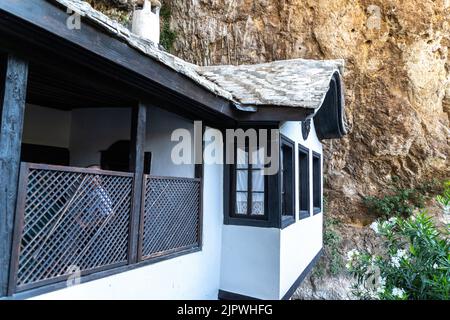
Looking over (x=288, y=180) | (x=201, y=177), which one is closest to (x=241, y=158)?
(x=201, y=177)

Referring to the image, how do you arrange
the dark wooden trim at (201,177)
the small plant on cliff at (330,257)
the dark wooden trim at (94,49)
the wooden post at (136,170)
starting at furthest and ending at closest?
1. the small plant on cliff at (330,257)
2. the dark wooden trim at (201,177)
3. the wooden post at (136,170)
4. the dark wooden trim at (94,49)

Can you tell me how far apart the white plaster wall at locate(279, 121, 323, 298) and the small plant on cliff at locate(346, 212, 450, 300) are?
178cm

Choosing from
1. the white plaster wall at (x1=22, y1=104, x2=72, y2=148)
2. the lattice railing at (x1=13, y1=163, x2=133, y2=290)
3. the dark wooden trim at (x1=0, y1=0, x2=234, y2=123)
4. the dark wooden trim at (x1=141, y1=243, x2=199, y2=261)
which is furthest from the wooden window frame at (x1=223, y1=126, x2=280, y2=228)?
the white plaster wall at (x1=22, y1=104, x2=72, y2=148)

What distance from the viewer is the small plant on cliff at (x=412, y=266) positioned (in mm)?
2289

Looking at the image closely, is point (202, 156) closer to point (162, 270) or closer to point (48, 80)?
point (162, 270)

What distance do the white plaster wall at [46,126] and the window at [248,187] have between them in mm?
3449

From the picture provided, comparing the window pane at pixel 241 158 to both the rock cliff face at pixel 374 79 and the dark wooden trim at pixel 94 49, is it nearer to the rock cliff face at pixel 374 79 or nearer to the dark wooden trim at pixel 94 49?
the dark wooden trim at pixel 94 49

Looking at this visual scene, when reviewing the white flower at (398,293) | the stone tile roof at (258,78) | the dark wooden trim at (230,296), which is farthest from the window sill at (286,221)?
the white flower at (398,293)

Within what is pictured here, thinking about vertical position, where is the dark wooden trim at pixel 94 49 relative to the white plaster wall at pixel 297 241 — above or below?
above

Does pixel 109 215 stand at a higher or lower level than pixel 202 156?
lower

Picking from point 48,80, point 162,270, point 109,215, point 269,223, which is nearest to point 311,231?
point 269,223

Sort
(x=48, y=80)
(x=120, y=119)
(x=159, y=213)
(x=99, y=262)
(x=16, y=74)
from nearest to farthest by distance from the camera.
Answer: (x=16, y=74), (x=99, y=262), (x=48, y=80), (x=159, y=213), (x=120, y=119)

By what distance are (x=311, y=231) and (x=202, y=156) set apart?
361 centimetres

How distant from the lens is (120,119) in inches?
218
